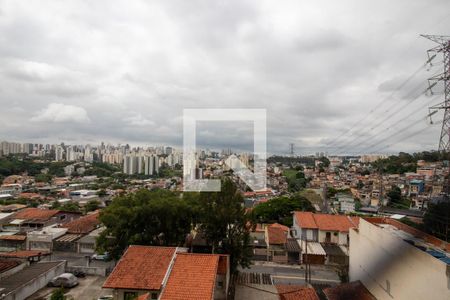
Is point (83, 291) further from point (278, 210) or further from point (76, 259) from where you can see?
point (278, 210)

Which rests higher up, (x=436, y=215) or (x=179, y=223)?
(x=436, y=215)

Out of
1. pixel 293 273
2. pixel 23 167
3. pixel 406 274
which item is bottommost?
pixel 293 273

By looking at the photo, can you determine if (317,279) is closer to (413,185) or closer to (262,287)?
(262,287)

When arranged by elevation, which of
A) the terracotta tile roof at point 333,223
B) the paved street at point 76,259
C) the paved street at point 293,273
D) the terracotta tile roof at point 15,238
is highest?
the terracotta tile roof at point 333,223

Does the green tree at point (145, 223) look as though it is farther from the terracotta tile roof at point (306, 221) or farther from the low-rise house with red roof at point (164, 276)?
the terracotta tile roof at point (306, 221)

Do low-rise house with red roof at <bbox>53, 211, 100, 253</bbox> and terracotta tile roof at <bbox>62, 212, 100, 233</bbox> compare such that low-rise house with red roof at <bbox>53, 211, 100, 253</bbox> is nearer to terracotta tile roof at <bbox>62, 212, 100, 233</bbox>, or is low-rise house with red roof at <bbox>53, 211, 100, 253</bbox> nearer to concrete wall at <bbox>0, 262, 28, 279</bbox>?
terracotta tile roof at <bbox>62, 212, 100, 233</bbox>

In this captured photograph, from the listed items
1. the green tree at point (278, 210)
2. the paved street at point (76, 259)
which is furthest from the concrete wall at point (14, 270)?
the green tree at point (278, 210)

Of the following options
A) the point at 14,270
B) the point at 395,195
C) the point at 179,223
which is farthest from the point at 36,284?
the point at 395,195

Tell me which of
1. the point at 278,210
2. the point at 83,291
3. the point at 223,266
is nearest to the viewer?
the point at 223,266
